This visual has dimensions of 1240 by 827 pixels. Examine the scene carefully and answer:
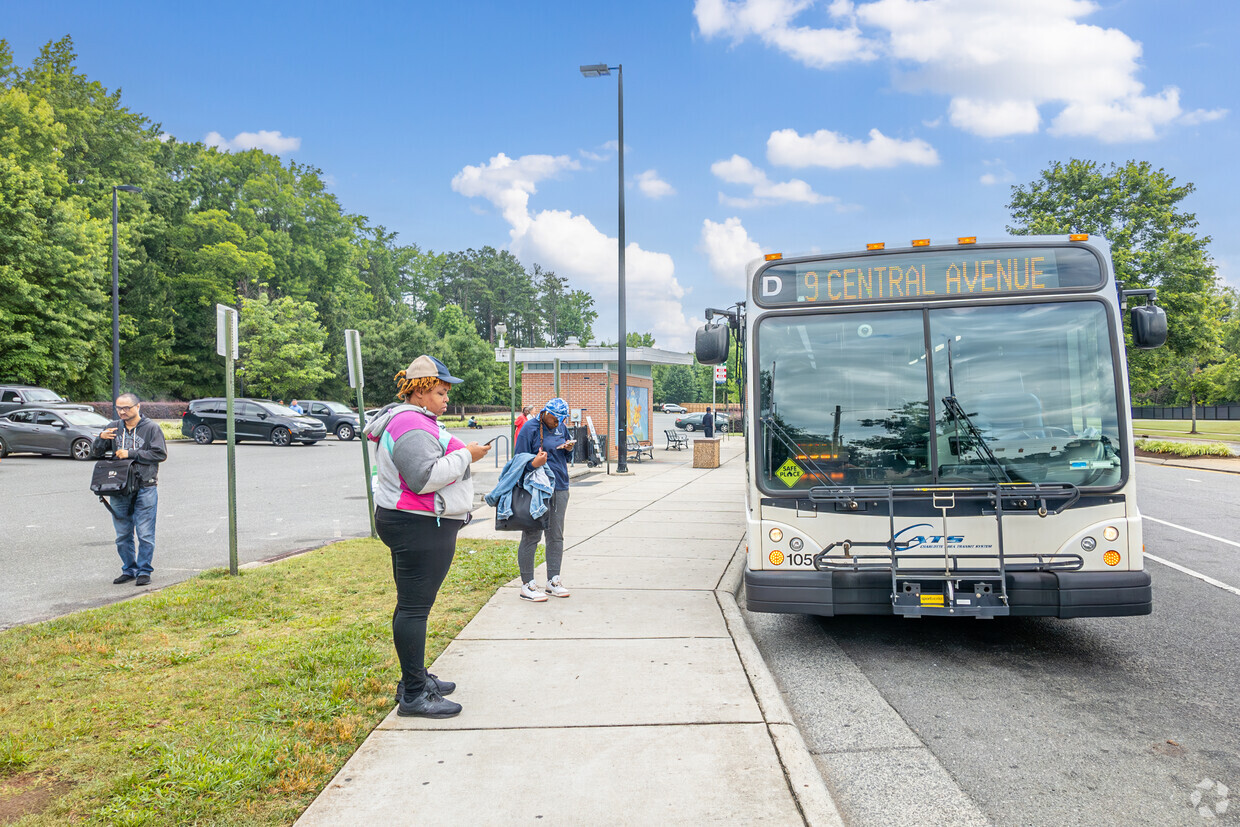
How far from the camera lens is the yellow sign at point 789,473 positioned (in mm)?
5410

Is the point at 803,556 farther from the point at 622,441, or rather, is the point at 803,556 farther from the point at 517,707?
the point at 622,441

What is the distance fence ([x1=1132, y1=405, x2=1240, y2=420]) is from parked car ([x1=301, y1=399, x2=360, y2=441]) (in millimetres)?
71652

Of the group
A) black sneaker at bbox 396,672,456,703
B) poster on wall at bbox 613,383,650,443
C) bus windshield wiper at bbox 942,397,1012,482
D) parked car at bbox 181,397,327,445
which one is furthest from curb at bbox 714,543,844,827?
parked car at bbox 181,397,327,445

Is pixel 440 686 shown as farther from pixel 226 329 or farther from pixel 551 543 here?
pixel 226 329

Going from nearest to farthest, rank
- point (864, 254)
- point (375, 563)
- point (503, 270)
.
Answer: point (864, 254) < point (375, 563) < point (503, 270)

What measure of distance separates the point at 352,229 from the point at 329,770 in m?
71.4

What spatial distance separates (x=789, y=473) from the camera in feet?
17.8

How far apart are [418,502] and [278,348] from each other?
4848 cm

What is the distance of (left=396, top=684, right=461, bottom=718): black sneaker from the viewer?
4.05 m

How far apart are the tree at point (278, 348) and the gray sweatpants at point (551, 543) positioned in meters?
43.4

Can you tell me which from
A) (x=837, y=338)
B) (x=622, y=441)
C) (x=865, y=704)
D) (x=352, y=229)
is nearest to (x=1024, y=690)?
(x=865, y=704)

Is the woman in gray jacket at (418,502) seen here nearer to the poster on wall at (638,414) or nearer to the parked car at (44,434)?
the poster on wall at (638,414)

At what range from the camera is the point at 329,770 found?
3.48m

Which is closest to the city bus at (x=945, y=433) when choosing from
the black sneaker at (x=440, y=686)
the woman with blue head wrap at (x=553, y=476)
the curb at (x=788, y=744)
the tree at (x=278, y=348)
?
the curb at (x=788, y=744)
